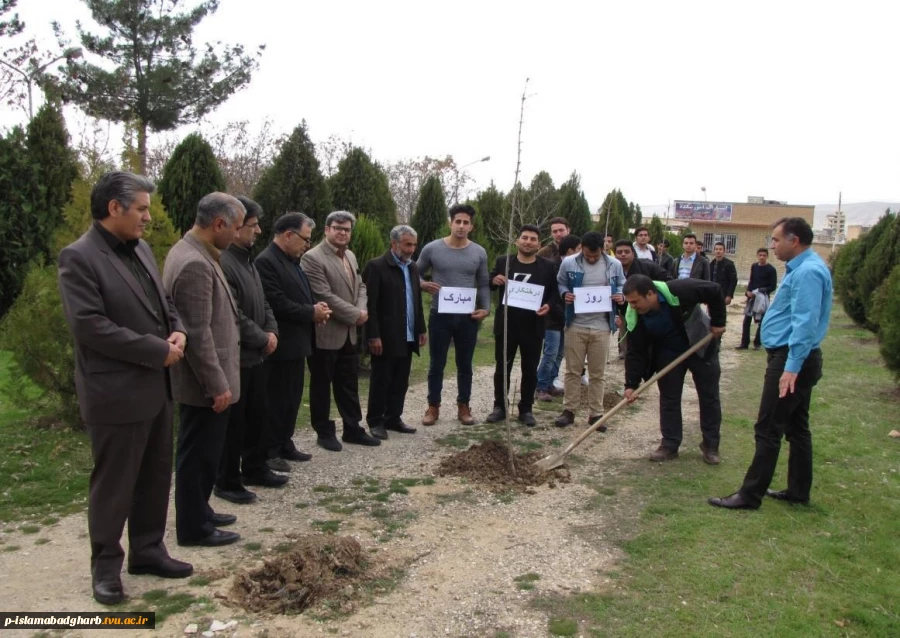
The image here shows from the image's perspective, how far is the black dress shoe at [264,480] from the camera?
4.94 m

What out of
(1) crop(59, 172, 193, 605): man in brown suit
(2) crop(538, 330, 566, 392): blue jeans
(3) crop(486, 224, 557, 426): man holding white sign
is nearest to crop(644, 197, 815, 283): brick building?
(2) crop(538, 330, 566, 392): blue jeans

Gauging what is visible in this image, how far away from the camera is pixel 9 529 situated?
161 inches

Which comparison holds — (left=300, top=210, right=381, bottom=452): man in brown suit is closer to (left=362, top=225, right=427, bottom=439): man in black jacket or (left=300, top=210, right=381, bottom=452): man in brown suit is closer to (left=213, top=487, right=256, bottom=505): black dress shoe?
(left=362, top=225, right=427, bottom=439): man in black jacket

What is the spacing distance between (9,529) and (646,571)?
3.82m

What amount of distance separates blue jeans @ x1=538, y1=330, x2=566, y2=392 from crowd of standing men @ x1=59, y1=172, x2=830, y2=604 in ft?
0.08

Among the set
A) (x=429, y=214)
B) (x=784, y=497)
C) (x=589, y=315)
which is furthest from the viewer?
(x=429, y=214)

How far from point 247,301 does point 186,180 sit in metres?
5.49

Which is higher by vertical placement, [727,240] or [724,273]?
[727,240]

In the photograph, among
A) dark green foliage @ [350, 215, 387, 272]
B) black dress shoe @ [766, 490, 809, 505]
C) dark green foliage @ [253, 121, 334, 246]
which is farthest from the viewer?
dark green foliage @ [253, 121, 334, 246]

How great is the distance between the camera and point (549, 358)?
8141 mm

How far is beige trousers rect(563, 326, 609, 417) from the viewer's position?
6.79m

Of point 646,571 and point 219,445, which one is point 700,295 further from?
point 219,445

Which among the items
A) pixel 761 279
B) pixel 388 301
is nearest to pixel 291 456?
pixel 388 301

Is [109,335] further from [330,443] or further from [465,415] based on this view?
[465,415]
